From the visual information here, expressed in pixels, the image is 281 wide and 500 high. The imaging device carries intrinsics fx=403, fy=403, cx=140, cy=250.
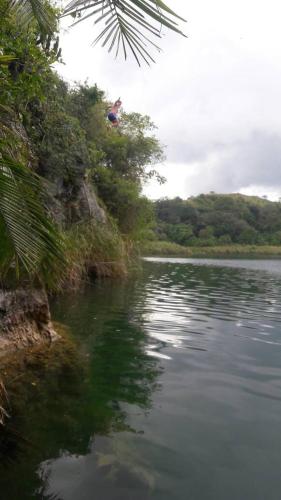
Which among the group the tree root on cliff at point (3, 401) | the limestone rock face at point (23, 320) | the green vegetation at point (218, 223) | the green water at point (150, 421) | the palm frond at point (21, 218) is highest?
the green vegetation at point (218, 223)

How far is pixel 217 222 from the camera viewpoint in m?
107

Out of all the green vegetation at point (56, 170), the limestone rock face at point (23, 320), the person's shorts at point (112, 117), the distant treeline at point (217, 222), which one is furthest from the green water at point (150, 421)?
the distant treeline at point (217, 222)

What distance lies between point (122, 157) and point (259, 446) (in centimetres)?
2044

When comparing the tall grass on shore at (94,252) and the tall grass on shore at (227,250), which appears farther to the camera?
the tall grass on shore at (227,250)

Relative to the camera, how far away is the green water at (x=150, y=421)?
3229 mm

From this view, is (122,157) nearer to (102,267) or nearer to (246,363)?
(102,267)

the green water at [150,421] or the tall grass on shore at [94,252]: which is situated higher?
the tall grass on shore at [94,252]

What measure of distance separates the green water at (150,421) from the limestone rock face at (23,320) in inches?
24.3

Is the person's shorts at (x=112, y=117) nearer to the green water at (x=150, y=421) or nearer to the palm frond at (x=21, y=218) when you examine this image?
the green water at (x=150, y=421)

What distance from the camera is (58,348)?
6660 millimetres

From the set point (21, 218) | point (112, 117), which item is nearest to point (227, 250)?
point (112, 117)

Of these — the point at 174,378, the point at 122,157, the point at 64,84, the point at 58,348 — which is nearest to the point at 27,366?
the point at 58,348

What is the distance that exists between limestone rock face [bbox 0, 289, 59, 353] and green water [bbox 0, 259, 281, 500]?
618mm

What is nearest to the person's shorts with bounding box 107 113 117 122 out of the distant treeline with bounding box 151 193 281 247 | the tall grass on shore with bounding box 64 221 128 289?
the tall grass on shore with bounding box 64 221 128 289
